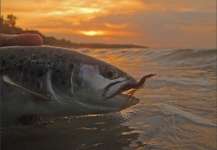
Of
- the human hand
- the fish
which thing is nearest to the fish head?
the fish

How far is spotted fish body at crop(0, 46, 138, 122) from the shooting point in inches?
108

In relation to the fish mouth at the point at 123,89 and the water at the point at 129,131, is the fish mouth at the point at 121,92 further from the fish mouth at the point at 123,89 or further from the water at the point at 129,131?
the water at the point at 129,131

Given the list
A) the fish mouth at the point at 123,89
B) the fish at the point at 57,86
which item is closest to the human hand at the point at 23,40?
the fish at the point at 57,86

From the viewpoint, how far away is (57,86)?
275 cm

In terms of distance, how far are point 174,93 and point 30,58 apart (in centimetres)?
329

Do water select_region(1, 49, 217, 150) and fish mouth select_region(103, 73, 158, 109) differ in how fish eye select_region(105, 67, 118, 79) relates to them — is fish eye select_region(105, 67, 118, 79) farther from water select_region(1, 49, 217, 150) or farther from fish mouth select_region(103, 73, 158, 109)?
water select_region(1, 49, 217, 150)

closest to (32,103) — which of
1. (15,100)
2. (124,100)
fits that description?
(15,100)

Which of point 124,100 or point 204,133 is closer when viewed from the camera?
point 124,100

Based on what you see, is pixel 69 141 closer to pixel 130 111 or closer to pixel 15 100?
pixel 15 100

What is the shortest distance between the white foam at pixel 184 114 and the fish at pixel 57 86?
128cm

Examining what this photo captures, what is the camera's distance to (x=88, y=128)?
3312 mm

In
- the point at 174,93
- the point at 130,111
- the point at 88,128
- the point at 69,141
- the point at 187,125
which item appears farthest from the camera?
the point at 174,93

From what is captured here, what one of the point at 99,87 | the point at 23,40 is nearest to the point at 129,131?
the point at 99,87

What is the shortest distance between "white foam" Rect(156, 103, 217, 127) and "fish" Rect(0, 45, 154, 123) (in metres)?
1.28
